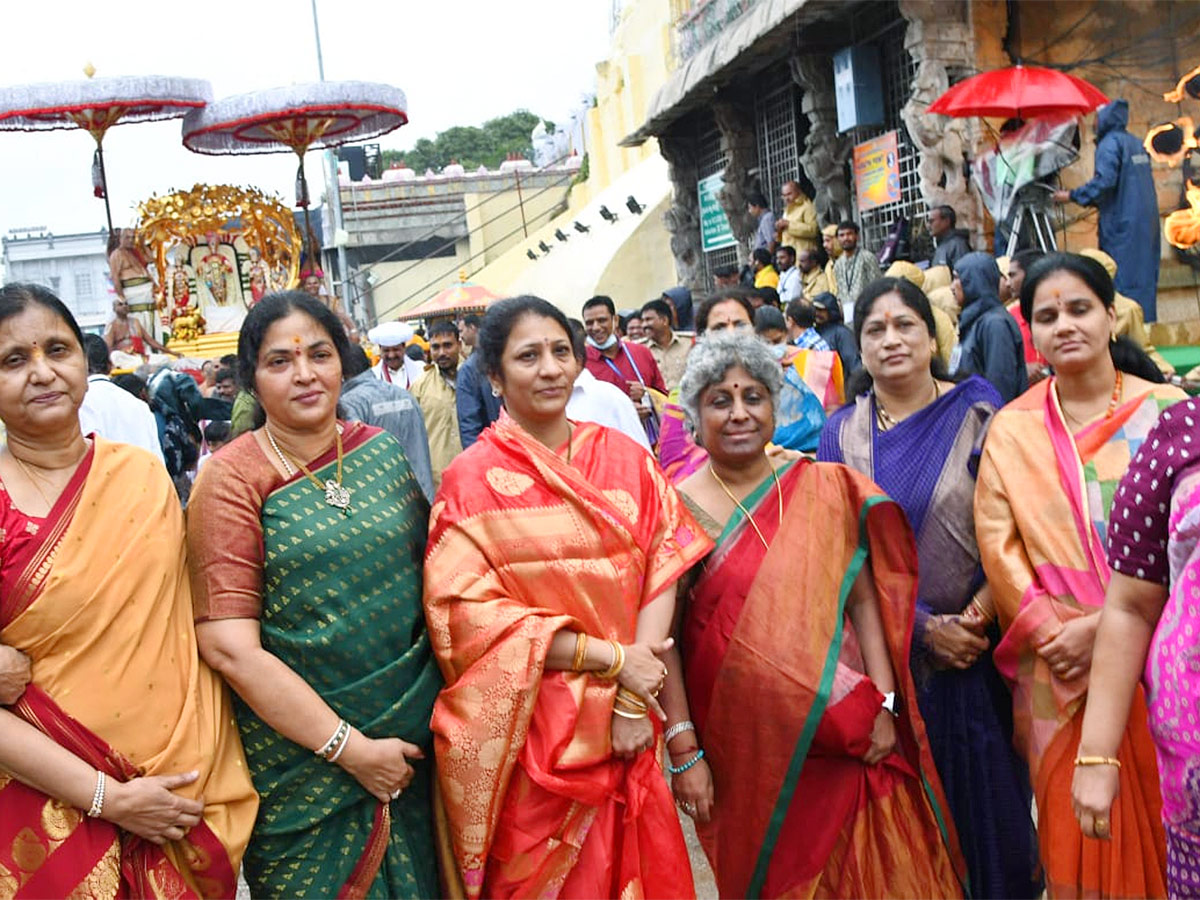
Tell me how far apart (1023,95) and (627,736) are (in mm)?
6742

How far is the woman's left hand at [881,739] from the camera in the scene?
2.71 m

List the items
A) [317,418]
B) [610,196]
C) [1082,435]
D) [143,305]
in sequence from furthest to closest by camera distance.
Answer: [610,196] → [143,305] → [1082,435] → [317,418]

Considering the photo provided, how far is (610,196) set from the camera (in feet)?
73.7

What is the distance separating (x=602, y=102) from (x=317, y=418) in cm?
2422

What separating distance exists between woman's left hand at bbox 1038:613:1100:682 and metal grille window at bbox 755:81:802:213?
1111 cm

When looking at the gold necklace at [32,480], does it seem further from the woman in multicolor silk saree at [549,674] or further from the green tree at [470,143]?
the green tree at [470,143]

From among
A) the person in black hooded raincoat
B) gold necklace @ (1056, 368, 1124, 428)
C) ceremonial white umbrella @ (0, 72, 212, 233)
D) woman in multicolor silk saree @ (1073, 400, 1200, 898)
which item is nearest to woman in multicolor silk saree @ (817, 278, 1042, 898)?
gold necklace @ (1056, 368, 1124, 428)

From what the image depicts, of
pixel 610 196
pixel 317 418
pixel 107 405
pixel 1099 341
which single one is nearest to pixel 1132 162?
pixel 1099 341

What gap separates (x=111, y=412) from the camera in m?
5.03

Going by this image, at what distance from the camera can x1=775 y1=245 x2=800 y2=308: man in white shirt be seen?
36.5ft

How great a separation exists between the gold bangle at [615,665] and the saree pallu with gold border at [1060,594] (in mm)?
931

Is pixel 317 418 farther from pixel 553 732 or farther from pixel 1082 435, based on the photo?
pixel 1082 435

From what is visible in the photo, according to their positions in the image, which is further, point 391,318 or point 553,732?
point 391,318

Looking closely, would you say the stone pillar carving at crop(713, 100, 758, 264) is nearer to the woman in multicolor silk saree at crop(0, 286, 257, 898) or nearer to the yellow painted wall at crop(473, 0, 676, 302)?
the yellow painted wall at crop(473, 0, 676, 302)
